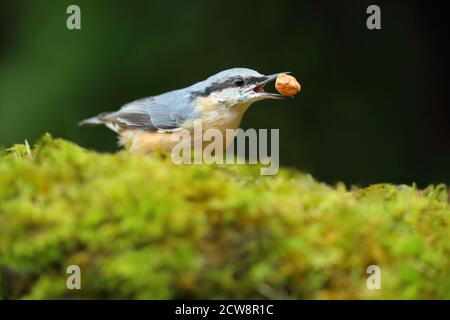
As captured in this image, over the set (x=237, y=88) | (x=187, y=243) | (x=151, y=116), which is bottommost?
(x=187, y=243)

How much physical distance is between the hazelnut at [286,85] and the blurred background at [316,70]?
7.06ft

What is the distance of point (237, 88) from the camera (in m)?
4.07

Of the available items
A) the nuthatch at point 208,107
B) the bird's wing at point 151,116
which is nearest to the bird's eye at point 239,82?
the nuthatch at point 208,107

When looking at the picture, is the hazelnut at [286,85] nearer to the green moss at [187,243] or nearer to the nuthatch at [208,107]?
the nuthatch at [208,107]

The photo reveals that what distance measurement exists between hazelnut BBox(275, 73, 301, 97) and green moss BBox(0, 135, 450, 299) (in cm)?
194

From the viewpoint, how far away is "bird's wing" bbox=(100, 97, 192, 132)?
13.7 ft

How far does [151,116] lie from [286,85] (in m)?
0.95

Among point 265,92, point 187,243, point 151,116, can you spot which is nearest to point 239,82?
point 265,92

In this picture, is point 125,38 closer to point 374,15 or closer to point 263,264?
point 374,15

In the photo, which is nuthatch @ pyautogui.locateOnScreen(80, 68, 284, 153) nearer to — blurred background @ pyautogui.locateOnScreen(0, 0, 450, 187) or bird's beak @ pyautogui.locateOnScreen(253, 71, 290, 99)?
bird's beak @ pyautogui.locateOnScreen(253, 71, 290, 99)

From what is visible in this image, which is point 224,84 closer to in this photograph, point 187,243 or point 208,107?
point 208,107

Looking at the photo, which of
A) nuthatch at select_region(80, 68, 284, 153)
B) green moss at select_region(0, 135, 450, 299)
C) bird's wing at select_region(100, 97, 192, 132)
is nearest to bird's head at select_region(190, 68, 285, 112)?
nuthatch at select_region(80, 68, 284, 153)
